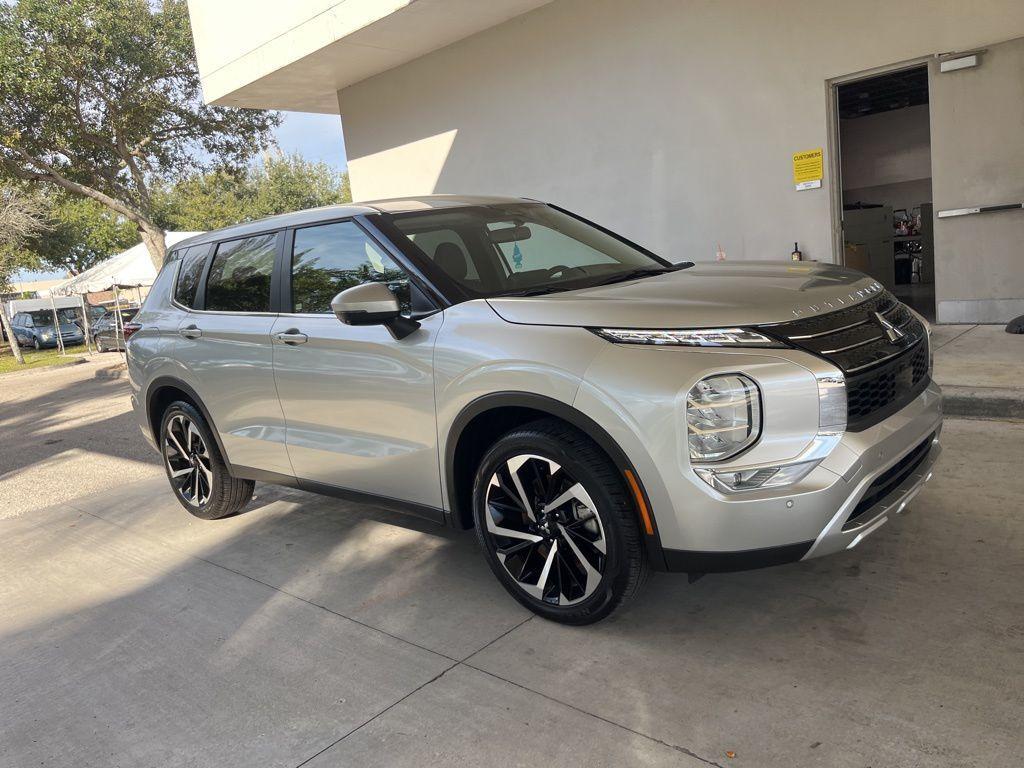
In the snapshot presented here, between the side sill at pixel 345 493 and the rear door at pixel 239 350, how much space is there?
1.8 inches

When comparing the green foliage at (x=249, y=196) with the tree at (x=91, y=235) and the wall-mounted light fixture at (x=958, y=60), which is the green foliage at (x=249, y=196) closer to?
the tree at (x=91, y=235)

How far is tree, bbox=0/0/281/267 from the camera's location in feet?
60.6

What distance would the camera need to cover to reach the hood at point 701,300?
2838 mm

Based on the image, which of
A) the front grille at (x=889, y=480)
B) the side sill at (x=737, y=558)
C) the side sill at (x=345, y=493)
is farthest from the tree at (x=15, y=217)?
the front grille at (x=889, y=480)

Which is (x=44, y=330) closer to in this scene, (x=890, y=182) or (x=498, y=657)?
(x=890, y=182)

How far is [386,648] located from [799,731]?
161 centimetres

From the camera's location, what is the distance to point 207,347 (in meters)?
4.63

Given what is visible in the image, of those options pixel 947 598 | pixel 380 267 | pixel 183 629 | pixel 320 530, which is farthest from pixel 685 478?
pixel 320 530

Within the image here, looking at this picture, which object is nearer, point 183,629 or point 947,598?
point 947,598

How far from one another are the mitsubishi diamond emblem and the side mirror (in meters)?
1.91

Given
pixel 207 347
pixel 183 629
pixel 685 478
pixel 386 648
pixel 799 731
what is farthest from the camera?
pixel 207 347

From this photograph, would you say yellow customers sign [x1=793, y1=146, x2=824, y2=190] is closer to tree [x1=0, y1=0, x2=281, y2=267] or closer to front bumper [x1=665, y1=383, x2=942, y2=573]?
front bumper [x1=665, y1=383, x2=942, y2=573]

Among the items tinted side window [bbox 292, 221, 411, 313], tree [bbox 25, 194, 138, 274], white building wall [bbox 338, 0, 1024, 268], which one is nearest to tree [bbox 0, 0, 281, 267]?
white building wall [bbox 338, 0, 1024, 268]

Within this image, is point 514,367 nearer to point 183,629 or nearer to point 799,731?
point 799,731
